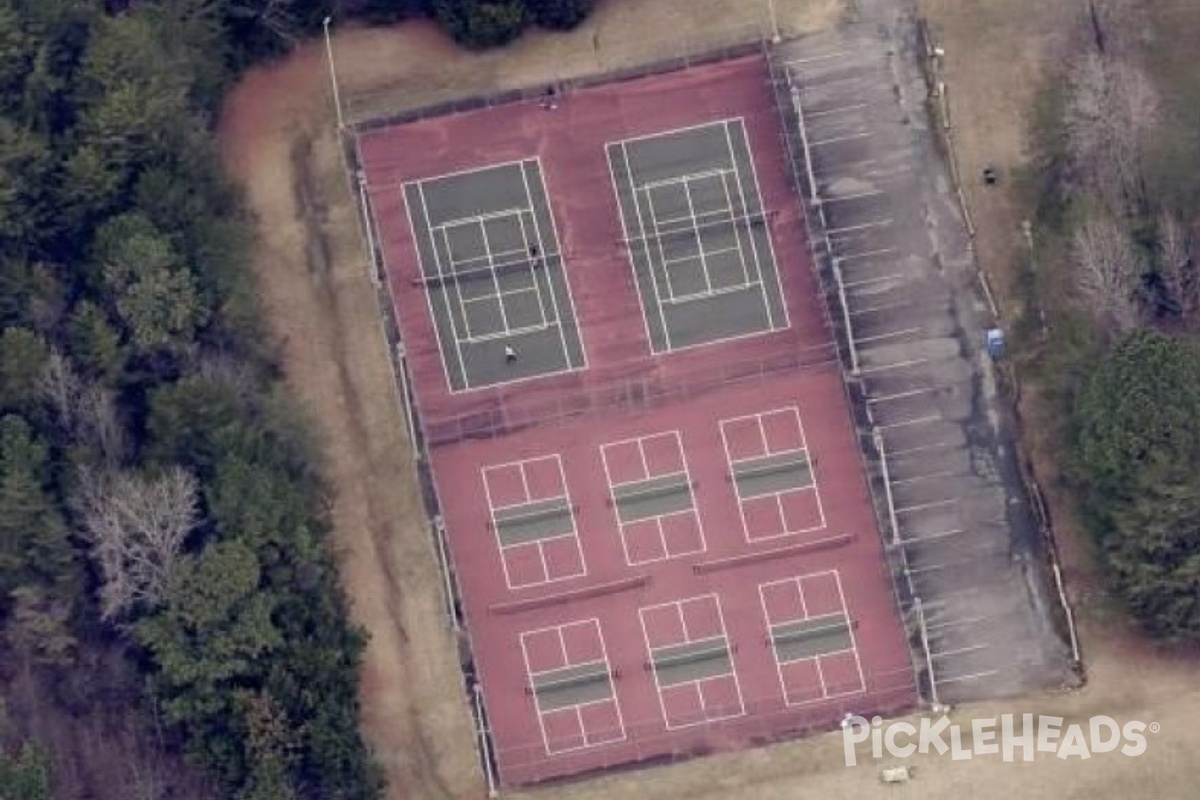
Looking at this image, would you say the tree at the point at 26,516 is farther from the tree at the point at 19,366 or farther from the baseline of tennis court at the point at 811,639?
the baseline of tennis court at the point at 811,639

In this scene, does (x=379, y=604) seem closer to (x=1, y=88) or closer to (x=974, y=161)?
(x=1, y=88)

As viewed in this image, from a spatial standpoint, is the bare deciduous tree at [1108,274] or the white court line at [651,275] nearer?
the bare deciduous tree at [1108,274]

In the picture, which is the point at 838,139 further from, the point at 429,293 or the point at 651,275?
the point at 429,293

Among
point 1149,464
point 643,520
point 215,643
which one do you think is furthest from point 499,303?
point 1149,464

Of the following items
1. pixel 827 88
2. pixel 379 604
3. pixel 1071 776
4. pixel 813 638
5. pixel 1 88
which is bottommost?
pixel 1071 776

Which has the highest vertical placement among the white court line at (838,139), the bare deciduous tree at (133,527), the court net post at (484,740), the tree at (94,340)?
the white court line at (838,139)

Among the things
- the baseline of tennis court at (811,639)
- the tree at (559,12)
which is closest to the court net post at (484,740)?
the baseline of tennis court at (811,639)

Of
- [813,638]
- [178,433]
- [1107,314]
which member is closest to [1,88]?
[178,433]
